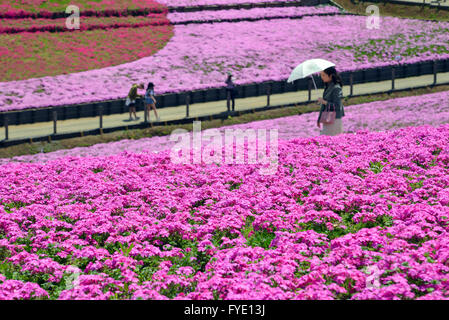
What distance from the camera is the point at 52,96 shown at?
3469 centimetres

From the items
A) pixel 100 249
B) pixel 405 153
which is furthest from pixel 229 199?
pixel 405 153

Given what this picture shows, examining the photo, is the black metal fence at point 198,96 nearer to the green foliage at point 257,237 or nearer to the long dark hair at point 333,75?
the long dark hair at point 333,75

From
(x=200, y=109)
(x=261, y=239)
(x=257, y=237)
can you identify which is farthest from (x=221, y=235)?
(x=200, y=109)

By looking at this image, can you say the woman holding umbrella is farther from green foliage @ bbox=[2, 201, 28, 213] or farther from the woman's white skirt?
green foliage @ bbox=[2, 201, 28, 213]

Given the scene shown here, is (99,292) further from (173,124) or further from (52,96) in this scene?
(52,96)

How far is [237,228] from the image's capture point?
36.8 ft

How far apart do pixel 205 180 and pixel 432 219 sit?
5560 millimetres

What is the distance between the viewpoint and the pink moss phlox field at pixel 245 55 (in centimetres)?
3559

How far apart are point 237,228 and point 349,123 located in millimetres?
14127

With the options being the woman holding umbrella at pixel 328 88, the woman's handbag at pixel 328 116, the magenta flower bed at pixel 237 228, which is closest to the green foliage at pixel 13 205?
the magenta flower bed at pixel 237 228

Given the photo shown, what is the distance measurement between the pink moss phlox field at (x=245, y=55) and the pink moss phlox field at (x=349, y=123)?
297 inches

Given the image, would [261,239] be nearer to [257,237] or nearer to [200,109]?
[257,237]

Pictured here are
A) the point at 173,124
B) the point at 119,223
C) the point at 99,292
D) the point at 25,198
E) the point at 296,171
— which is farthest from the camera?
the point at 173,124

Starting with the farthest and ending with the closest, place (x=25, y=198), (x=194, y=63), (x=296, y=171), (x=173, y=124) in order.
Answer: (x=194, y=63) < (x=173, y=124) < (x=296, y=171) < (x=25, y=198)
